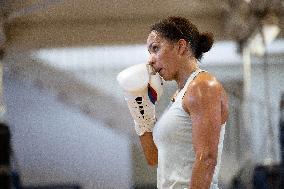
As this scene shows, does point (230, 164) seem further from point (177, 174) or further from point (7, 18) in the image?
point (177, 174)

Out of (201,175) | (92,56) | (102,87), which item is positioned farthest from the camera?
(102,87)

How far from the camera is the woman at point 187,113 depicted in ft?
4.63

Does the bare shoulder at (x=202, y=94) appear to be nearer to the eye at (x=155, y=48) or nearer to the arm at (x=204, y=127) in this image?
the arm at (x=204, y=127)

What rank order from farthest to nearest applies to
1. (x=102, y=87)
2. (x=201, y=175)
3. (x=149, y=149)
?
(x=102, y=87)
(x=149, y=149)
(x=201, y=175)

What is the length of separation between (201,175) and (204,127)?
0.11m

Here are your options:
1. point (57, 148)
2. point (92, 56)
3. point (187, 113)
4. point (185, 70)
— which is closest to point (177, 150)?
point (187, 113)

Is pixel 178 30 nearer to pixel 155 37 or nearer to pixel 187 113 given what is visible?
pixel 155 37

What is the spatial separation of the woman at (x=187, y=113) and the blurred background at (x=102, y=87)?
11.0 feet

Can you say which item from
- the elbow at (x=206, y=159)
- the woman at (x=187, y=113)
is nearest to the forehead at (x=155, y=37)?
the woman at (x=187, y=113)

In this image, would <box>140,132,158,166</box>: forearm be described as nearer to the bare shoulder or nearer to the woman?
the woman

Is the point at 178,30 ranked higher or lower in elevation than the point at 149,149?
higher

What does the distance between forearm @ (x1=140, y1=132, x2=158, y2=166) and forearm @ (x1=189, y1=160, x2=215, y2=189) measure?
41 cm

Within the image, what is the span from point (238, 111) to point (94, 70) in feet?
4.61

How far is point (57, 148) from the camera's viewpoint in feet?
18.4
